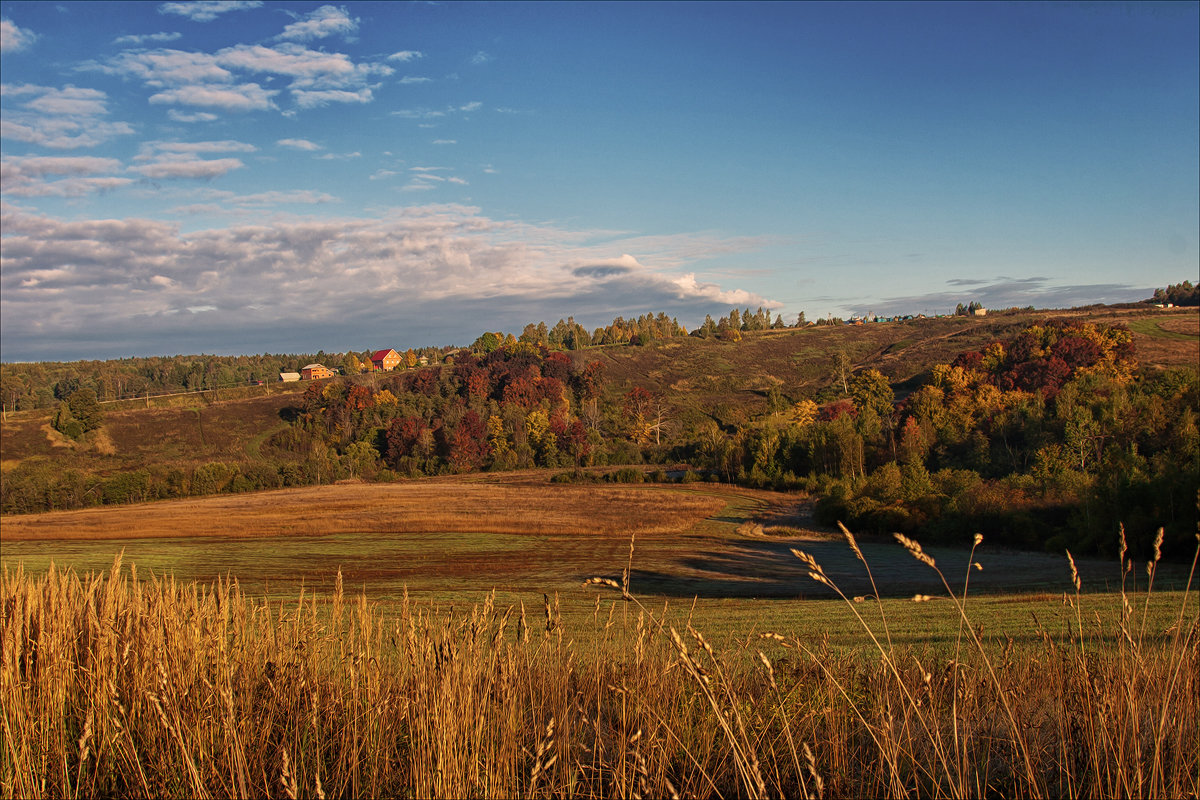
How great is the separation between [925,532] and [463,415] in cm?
6744

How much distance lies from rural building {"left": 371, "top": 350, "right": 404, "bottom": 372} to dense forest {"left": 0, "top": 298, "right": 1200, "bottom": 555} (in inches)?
1506

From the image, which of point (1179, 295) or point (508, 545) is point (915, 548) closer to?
point (508, 545)

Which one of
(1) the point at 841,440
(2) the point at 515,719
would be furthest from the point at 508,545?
(2) the point at 515,719

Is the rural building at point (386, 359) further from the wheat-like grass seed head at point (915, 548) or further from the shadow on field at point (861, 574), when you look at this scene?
the wheat-like grass seed head at point (915, 548)

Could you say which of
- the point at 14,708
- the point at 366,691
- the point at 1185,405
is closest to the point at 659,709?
the point at 366,691

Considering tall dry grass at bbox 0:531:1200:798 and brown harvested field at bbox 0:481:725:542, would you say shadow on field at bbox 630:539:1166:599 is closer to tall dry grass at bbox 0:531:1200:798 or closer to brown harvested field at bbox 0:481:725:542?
brown harvested field at bbox 0:481:725:542

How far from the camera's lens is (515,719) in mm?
4094

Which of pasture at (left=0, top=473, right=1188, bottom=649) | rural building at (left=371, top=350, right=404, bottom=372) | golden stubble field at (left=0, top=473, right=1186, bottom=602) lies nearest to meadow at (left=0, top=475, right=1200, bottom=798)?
pasture at (left=0, top=473, right=1188, bottom=649)

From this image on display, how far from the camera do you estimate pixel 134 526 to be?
167ft

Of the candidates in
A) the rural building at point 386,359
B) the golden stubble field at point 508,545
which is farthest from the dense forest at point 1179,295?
the rural building at point 386,359

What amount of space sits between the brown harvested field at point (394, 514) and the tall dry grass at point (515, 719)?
43549 mm

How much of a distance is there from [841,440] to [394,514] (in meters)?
39.1

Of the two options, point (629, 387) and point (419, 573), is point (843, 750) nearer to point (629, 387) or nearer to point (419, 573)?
point (419, 573)

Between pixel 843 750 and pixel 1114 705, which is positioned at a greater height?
pixel 1114 705
